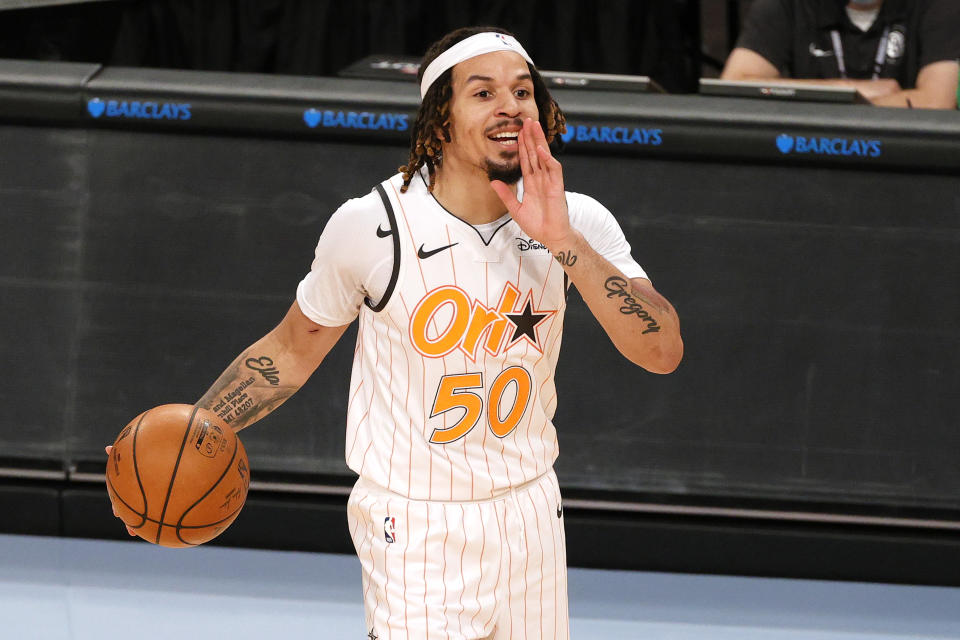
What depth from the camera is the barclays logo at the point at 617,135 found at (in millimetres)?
5133

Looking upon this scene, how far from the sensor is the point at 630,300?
294 cm

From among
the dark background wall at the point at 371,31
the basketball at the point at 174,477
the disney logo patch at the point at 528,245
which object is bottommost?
the basketball at the point at 174,477

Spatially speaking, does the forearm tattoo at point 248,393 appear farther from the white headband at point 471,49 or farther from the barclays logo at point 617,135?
the barclays logo at point 617,135

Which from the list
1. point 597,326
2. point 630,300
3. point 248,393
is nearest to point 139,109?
point 597,326

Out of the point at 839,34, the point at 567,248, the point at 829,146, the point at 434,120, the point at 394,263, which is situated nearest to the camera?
the point at 567,248

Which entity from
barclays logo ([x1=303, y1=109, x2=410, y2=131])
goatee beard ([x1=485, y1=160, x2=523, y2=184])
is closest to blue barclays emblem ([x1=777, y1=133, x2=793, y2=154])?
barclays logo ([x1=303, y1=109, x2=410, y2=131])

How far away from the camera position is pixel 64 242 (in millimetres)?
5262

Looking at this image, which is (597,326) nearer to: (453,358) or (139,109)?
(139,109)

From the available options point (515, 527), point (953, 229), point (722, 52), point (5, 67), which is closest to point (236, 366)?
point (515, 527)

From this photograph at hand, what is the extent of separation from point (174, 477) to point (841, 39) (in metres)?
4.28

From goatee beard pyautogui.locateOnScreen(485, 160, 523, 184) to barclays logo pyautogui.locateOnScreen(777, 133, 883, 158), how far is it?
97.4 inches

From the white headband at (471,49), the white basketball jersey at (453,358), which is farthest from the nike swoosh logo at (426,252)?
the white headband at (471,49)

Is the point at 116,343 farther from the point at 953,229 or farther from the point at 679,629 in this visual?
the point at 953,229

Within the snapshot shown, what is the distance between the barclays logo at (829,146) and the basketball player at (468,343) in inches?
89.7
